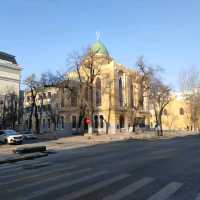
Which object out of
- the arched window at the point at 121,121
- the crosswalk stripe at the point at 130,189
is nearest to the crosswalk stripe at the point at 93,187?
the crosswalk stripe at the point at 130,189

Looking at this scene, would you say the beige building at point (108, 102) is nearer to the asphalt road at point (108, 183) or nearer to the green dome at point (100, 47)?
the green dome at point (100, 47)

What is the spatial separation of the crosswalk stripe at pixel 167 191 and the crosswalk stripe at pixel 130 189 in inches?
25.5

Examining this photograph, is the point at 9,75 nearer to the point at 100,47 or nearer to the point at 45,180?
the point at 100,47

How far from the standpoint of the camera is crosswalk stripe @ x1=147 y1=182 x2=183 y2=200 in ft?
25.7

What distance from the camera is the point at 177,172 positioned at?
38.3ft

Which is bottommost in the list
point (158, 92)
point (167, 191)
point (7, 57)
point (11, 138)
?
point (167, 191)

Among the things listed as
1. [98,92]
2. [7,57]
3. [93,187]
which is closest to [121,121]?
[98,92]

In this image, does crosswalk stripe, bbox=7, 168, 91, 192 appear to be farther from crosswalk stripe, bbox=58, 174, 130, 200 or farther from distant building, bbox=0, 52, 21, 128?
distant building, bbox=0, 52, 21, 128

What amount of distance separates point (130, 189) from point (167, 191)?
37.5 inches

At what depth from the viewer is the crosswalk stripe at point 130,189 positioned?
308 inches

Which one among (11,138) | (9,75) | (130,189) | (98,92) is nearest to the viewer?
(130,189)

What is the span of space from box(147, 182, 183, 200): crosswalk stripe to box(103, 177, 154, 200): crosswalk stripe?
648mm

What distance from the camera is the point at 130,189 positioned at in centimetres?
873

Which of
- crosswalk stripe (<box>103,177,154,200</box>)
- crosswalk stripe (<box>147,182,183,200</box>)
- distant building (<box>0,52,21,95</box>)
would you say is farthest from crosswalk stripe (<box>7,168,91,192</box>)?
distant building (<box>0,52,21,95</box>)
